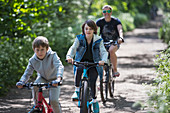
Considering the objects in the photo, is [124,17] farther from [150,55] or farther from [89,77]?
[89,77]

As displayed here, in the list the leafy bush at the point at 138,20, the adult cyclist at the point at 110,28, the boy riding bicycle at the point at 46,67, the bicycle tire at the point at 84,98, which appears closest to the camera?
the boy riding bicycle at the point at 46,67

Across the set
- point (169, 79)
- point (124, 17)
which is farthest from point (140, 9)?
point (169, 79)

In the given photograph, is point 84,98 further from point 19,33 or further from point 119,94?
point 19,33

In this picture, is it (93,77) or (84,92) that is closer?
(84,92)

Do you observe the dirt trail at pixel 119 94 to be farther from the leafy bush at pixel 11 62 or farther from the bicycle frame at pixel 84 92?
the bicycle frame at pixel 84 92

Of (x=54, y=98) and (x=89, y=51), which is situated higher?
(x=89, y=51)

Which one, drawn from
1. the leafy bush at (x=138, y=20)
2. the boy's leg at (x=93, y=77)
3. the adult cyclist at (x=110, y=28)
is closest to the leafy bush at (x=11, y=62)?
the adult cyclist at (x=110, y=28)

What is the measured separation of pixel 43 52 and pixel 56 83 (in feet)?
2.07

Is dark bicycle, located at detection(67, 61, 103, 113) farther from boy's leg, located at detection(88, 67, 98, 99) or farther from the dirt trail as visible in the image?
the dirt trail

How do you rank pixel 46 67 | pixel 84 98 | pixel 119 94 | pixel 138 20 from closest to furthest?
pixel 46 67 → pixel 84 98 → pixel 119 94 → pixel 138 20

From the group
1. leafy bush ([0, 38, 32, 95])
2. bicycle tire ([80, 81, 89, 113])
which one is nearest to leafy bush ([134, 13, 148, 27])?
leafy bush ([0, 38, 32, 95])

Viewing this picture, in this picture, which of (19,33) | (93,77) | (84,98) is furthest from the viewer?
(19,33)

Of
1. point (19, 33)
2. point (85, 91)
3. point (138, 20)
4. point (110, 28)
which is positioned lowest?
point (85, 91)

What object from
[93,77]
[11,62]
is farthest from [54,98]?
[11,62]
